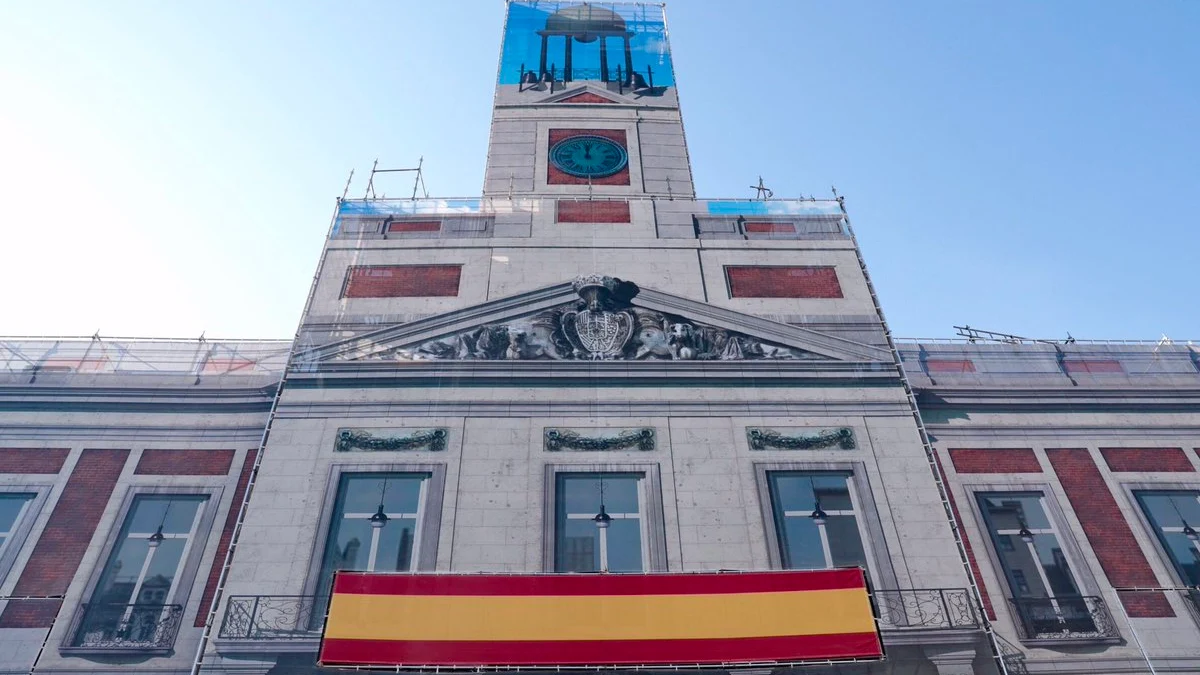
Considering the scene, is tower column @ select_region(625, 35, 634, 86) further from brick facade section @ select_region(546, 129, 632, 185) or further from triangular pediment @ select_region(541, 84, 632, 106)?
brick facade section @ select_region(546, 129, 632, 185)

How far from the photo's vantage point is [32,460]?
18.2 meters

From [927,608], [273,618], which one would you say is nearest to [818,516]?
[927,608]

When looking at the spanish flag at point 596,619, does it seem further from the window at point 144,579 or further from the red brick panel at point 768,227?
the red brick panel at point 768,227

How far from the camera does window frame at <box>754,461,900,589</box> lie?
16.2 metres

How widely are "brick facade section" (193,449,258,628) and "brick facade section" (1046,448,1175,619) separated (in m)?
19.1

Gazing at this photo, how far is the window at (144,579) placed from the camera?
15.6m

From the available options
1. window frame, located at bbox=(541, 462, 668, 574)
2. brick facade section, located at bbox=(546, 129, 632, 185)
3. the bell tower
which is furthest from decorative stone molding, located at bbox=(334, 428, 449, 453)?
brick facade section, located at bbox=(546, 129, 632, 185)

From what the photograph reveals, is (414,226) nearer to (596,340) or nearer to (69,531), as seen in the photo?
(596,340)

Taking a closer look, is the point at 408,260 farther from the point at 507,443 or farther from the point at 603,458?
the point at 603,458

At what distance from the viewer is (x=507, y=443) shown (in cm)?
1792

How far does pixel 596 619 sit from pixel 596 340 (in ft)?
25.1

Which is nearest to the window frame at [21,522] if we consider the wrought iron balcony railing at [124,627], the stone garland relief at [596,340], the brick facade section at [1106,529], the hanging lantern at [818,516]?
Result: the wrought iron balcony railing at [124,627]

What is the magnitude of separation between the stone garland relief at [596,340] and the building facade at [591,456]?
0.08 metres

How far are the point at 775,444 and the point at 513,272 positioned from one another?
8890 millimetres
